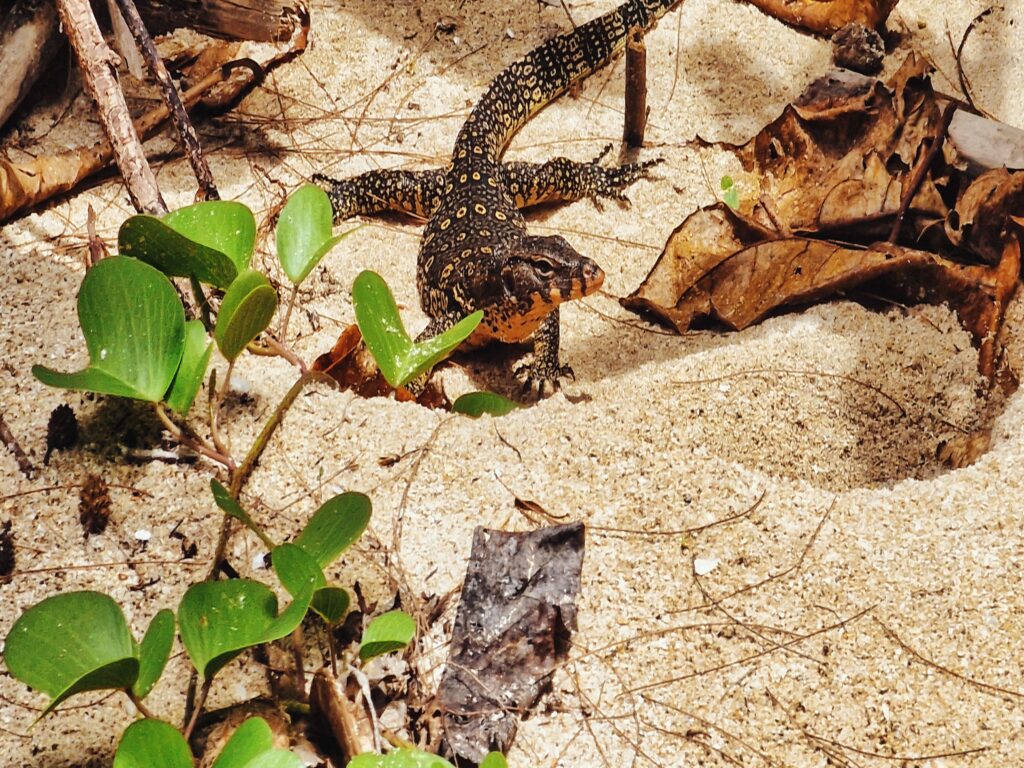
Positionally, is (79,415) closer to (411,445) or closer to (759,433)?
(411,445)

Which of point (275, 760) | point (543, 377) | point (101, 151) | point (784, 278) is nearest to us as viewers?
point (275, 760)

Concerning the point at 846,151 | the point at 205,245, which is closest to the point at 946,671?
the point at 205,245

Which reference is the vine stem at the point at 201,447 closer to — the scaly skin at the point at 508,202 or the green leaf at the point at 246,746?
the green leaf at the point at 246,746

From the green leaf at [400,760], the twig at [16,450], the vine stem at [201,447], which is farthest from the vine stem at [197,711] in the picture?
the twig at [16,450]

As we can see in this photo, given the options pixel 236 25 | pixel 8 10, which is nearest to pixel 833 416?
pixel 236 25

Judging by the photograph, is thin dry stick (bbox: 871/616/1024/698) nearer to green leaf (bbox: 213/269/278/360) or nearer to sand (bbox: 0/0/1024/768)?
sand (bbox: 0/0/1024/768)

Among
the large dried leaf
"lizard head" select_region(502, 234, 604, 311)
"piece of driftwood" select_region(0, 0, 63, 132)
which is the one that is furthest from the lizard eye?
"piece of driftwood" select_region(0, 0, 63, 132)

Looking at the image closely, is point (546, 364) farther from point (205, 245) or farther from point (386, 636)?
point (386, 636)
